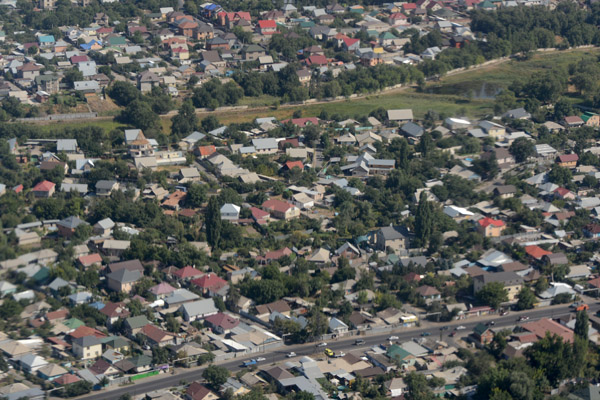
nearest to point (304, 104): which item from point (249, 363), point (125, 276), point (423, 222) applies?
point (423, 222)

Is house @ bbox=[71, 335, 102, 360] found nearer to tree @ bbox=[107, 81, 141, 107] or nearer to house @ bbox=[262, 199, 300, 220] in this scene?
house @ bbox=[262, 199, 300, 220]

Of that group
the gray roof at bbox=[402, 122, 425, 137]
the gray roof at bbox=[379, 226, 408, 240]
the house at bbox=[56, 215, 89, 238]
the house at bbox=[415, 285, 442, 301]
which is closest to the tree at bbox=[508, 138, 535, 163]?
the gray roof at bbox=[402, 122, 425, 137]

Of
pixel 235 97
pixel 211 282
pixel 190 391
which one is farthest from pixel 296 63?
pixel 190 391

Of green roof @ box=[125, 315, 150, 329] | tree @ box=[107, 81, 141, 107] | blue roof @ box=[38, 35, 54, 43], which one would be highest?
blue roof @ box=[38, 35, 54, 43]

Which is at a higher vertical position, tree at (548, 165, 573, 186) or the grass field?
the grass field

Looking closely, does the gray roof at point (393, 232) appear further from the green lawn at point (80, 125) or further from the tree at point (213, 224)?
the green lawn at point (80, 125)

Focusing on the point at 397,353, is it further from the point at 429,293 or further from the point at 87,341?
the point at 87,341

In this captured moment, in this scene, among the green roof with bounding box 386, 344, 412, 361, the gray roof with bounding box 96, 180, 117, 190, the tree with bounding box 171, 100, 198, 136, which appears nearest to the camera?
the green roof with bounding box 386, 344, 412, 361
